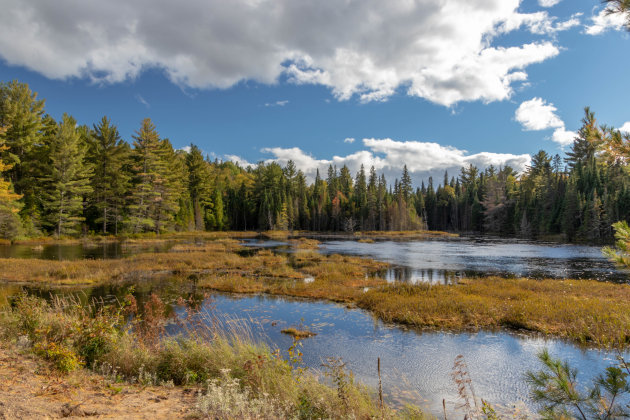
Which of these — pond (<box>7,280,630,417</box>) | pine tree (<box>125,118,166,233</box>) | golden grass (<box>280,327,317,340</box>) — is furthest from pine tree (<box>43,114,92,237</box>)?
golden grass (<box>280,327,317,340</box>)

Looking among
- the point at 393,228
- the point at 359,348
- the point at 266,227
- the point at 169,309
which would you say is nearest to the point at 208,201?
the point at 266,227

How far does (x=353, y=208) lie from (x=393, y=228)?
46.7ft

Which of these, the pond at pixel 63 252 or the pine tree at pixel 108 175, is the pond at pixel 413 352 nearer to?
the pond at pixel 63 252

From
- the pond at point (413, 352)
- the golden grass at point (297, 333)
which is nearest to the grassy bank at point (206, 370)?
the pond at point (413, 352)

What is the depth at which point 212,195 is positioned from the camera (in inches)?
3366

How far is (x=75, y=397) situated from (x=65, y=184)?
51243mm

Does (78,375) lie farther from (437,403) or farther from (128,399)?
(437,403)

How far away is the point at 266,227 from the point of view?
9525 centimetres

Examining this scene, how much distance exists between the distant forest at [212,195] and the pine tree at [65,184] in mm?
139

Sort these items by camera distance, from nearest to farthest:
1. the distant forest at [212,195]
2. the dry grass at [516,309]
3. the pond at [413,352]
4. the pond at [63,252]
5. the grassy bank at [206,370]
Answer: the grassy bank at [206,370], the pond at [413,352], the dry grass at [516,309], the pond at [63,252], the distant forest at [212,195]

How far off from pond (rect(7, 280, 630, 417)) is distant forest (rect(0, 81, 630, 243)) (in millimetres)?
5860

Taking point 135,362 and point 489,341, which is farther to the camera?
point 489,341

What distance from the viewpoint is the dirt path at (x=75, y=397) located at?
178 inches

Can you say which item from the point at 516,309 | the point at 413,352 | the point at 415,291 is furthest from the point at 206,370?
the point at 516,309
